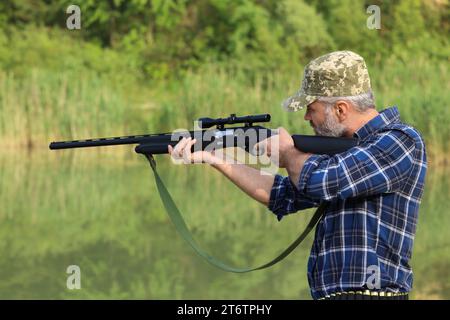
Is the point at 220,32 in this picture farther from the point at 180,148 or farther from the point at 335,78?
the point at 335,78

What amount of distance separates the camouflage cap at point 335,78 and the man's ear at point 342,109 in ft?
0.09

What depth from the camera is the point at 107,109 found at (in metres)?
14.1

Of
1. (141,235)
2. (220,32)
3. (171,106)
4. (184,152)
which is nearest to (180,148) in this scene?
(184,152)

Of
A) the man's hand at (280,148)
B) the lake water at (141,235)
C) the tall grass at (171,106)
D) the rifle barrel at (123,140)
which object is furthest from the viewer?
the tall grass at (171,106)

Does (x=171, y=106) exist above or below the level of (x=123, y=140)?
above

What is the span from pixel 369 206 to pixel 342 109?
1.03 ft

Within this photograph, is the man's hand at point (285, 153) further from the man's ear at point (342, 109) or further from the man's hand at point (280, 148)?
the man's ear at point (342, 109)

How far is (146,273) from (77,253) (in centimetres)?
95

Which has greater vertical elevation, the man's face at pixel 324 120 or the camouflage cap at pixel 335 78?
the camouflage cap at pixel 335 78

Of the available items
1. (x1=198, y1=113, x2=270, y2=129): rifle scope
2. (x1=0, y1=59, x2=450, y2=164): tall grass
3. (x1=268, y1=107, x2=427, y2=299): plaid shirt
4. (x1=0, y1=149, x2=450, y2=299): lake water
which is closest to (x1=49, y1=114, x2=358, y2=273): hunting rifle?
(x1=198, y1=113, x2=270, y2=129): rifle scope

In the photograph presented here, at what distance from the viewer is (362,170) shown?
3039mm

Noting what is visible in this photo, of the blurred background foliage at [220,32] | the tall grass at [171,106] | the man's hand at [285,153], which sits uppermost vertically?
the blurred background foliage at [220,32]

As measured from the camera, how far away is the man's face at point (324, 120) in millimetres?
3168

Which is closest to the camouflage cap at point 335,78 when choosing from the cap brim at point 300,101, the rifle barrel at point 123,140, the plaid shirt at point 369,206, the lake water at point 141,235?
the cap brim at point 300,101
